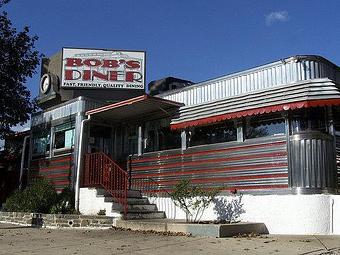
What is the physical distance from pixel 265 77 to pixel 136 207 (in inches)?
204

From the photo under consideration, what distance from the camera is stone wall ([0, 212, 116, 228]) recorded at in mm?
12648

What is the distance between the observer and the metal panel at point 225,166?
37.3ft

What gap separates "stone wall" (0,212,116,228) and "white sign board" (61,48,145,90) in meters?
6.68

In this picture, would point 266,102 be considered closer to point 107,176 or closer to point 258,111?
point 258,111

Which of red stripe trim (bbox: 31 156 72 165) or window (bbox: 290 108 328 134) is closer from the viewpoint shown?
window (bbox: 290 108 328 134)

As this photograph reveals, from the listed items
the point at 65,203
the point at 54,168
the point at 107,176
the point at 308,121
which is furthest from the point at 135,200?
the point at 308,121

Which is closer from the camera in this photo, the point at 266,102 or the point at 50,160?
the point at 266,102

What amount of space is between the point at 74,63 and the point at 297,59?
10.5m

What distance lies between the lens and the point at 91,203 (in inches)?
555

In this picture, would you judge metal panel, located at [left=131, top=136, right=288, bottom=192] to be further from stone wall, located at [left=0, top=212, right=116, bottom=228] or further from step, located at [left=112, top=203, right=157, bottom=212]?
stone wall, located at [left=0, top=212, right=116, bottom=228]

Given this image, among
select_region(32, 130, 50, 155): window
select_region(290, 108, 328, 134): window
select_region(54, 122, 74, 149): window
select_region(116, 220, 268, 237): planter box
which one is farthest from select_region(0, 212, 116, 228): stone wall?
select_region(290, 108, 328, 134): window

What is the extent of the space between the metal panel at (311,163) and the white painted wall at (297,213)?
340 mm

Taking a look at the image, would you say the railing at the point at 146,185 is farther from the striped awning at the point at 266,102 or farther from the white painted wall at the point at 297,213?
the white painted wall at the point at 297,213

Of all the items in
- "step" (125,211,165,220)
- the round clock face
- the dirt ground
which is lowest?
the dirt ground
